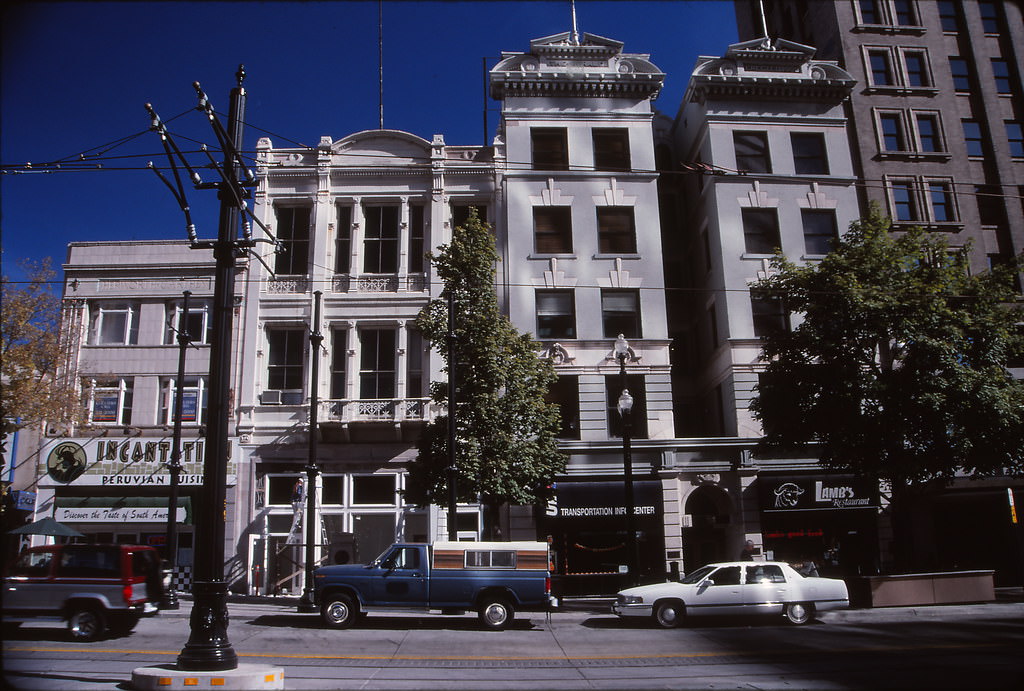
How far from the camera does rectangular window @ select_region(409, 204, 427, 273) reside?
2822 centimetres

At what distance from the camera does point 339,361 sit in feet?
89.8

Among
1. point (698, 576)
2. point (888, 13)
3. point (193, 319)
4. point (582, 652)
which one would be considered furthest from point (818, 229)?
point (193, 319)

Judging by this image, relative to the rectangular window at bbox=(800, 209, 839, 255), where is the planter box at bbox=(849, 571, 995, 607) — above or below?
below

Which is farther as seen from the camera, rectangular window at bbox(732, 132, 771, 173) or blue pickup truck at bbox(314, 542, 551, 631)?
rectangular window at bbox(732, 132, 771, 173)

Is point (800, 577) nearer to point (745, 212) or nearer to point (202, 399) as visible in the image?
point (745, 212)

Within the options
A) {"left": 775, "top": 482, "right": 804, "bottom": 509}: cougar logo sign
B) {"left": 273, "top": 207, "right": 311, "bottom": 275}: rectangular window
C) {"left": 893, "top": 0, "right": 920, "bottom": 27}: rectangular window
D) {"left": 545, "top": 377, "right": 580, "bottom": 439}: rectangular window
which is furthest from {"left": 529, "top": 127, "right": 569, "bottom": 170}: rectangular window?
{"left": 893, "top": 0, "right": 920, "bottom": 27}: rectangular window

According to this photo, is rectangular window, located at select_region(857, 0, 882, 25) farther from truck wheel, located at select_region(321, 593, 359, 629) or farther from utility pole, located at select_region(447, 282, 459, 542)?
truck wheel, located at select_region(321, 593, 359, 629)

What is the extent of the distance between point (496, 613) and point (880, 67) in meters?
29.4

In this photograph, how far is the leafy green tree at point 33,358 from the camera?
2245 cm

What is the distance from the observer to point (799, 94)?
29938mm

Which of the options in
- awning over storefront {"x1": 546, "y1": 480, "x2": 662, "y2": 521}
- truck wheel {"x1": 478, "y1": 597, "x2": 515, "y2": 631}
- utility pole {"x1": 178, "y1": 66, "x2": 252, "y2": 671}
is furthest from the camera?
awning over storefront {"x1": 546, "y1": 480, "x2": 662, "y2": 521}

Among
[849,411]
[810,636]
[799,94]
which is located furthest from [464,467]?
[799,94]

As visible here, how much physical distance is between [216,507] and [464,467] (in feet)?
33.3

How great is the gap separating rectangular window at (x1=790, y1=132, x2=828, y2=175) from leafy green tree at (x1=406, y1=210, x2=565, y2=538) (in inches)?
602
